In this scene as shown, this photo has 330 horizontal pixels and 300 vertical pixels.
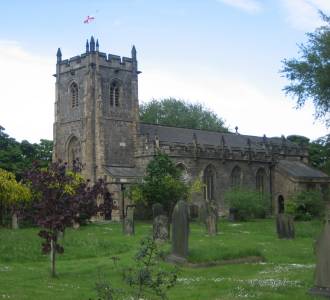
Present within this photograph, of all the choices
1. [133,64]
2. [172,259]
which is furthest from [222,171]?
[172,259]

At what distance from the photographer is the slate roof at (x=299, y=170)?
56531 mm

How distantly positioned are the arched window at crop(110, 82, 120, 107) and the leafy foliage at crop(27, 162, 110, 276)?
116ft

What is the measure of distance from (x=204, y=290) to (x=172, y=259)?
4.97 m

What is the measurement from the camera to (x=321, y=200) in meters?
49.0

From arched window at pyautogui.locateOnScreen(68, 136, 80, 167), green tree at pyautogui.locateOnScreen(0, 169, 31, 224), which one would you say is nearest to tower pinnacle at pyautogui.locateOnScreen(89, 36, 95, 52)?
arched window at pyautogui.locateOnScreen(68, 136, 80, 167)

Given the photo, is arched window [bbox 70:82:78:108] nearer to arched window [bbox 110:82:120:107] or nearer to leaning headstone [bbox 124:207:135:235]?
arched window [bbox 110:82:120:107]

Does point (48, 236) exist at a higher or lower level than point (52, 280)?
higher

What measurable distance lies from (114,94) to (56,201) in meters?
36.5

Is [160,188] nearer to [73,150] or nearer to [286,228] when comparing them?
[73,150]

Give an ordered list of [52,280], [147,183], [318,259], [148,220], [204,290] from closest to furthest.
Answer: [318,259], [204,290], [52,280], [147,183], [148,220]

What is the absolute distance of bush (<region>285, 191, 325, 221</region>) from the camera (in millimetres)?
47688

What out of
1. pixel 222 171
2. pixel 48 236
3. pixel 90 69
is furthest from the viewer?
pixel 222 171

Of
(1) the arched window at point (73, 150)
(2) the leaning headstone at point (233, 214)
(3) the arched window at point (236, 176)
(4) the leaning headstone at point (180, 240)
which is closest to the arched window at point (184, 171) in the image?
(2) the leaning headstone at point (233, 214)

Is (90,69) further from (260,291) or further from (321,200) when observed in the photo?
(260,291)
